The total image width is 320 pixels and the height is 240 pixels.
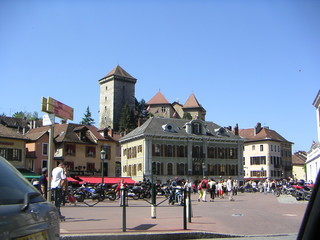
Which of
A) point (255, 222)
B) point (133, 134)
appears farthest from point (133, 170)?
point (255, 222)

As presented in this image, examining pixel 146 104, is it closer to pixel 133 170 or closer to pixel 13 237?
pixel 133 170

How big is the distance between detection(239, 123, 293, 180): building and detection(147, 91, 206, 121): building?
4317cm

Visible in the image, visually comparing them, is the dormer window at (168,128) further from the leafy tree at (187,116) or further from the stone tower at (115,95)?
the leafy tree at (187,116)

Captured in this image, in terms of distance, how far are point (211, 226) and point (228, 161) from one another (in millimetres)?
60457

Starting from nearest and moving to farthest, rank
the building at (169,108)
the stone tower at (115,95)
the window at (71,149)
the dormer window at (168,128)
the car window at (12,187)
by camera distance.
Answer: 1. the car window at (12,187)
2. the window at (71,149)
3. the dormer window at (168,128)
4. the stone tower at (115,95)
5. the building at (169,108)

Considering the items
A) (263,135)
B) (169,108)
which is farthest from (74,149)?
(169,108)

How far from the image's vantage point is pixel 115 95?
130 m

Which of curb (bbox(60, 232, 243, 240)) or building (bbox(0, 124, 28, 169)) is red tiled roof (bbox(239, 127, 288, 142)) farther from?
curb (bbox(60, 232, 243, 240))

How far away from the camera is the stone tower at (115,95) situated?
130 m

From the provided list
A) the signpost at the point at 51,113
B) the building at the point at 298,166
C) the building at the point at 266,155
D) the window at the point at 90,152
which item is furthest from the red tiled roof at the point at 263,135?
the signpost at the point at 51,113

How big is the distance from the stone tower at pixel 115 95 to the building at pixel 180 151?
57727mm

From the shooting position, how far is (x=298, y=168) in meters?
117

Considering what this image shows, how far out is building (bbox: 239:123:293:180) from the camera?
8819cm

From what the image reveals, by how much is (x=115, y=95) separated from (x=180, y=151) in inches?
2600
